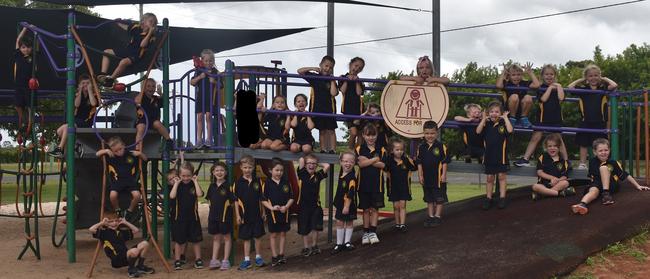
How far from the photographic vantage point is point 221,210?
791 centimetres

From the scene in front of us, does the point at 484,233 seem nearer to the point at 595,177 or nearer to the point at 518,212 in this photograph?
the point at 518,212

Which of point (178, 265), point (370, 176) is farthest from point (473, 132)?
point (178, 265)

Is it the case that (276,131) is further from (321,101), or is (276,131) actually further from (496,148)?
(496,148)

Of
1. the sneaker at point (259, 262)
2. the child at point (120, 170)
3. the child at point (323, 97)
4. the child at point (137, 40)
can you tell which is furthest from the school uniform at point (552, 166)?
the child at point (137, 40)

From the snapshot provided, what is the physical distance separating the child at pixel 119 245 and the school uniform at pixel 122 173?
514 mm

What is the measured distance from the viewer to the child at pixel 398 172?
7824mm

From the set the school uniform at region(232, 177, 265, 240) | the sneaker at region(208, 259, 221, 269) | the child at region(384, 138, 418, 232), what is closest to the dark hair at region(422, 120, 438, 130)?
the child at region(384, 138, 418, 232)

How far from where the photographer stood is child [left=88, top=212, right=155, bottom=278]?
302 inches

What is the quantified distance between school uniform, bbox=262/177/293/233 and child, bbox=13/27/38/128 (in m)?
3.99

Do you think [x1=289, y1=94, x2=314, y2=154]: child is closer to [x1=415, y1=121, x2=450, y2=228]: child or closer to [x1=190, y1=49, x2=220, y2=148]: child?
[x1=190, y1=49, x2=220, y2=148]: child


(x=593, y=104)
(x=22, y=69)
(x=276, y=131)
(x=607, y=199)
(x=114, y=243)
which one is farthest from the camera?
(x=22, y=69)

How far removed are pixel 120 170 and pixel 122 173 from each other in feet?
0.15

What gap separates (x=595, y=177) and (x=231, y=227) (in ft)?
14.2

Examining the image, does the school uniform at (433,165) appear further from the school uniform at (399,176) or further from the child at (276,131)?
the child at (276,131)
